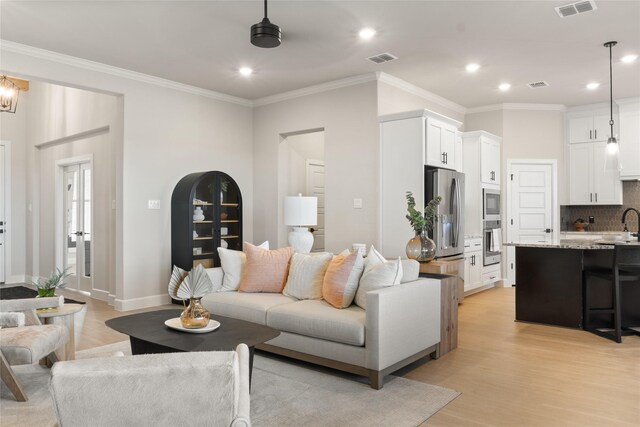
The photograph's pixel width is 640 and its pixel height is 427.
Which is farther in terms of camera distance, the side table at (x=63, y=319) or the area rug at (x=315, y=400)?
the side table at (x=63, y=319)

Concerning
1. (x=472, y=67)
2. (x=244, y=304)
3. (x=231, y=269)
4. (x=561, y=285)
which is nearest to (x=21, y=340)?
(x=244, y=304)

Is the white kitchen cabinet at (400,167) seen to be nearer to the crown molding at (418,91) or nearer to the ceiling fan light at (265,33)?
the crown molding at (418,91)

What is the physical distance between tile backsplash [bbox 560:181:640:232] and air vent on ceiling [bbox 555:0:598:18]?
4.36 meters

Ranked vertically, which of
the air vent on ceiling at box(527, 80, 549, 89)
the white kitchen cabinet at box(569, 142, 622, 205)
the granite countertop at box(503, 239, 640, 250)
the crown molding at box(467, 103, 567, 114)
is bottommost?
the granite countertop at box(503, 239, 640, 250)

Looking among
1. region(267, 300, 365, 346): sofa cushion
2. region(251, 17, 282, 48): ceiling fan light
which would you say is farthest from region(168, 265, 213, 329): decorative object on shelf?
region(251, 17, 282, 48): ceiling fan light

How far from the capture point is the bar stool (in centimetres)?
414

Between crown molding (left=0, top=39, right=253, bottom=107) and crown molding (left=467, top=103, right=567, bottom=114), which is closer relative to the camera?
crown molding (left=0, top=39, right=253, bottom=107)

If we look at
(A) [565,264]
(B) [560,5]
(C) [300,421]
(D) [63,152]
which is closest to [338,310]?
(C) [300,421]

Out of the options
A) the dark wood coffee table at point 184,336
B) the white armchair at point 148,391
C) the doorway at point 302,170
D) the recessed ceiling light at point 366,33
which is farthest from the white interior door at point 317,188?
the white armchair at point 148,391

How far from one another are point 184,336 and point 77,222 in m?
5.25

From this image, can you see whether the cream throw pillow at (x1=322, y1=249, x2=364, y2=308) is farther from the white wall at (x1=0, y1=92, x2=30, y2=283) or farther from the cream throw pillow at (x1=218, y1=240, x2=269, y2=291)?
the white wall at (x1=0, y1=92, x2=30, y2=283)

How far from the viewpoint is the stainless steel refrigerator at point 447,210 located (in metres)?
5.47

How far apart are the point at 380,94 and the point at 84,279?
4985mm

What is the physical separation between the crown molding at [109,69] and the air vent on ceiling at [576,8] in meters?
4.41
